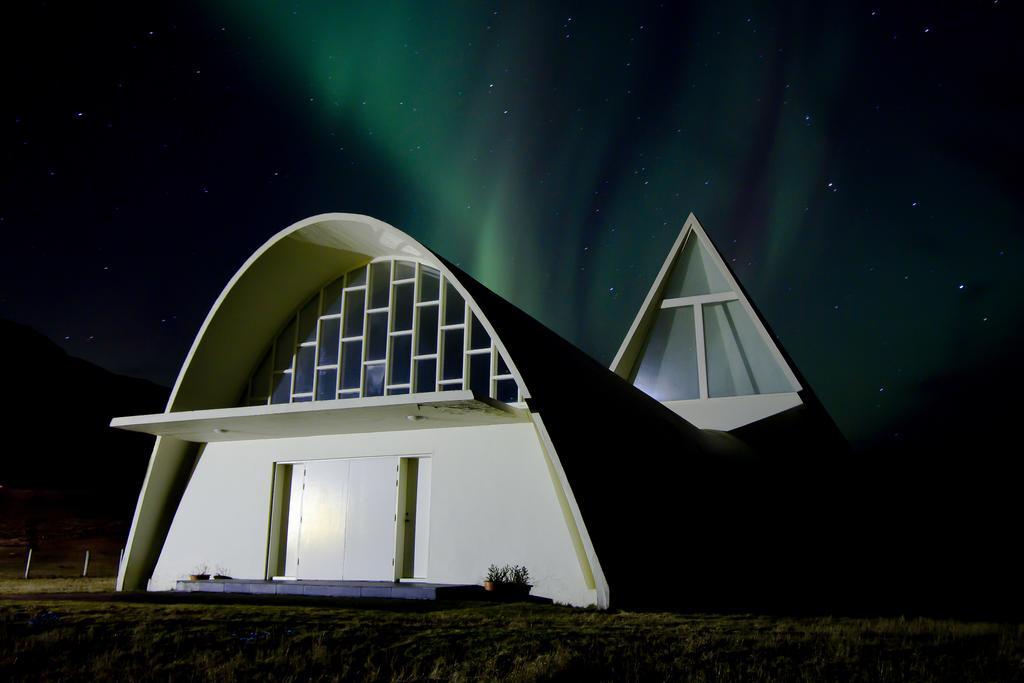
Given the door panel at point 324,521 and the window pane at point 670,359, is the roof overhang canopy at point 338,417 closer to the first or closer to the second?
the door panel at point 324,521

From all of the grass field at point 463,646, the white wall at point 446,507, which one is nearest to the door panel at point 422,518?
the white wall at point 446,507

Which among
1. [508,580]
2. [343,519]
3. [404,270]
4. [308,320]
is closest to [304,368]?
[308,320]

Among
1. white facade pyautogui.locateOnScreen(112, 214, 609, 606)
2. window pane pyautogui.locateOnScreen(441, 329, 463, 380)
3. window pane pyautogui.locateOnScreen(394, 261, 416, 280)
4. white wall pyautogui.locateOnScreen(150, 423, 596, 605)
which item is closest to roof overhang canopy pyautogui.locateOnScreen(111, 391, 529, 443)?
white facade pyautogui.locateOnScreen(112, 214, 609, 606)

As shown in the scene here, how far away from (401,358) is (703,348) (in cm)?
708

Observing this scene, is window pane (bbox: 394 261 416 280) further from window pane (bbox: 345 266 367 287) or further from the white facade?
window pane (bbox: 345 266 367 287)

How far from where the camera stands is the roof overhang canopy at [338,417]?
1184cm

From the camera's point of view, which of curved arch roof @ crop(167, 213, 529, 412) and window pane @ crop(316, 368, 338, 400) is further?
window pane @ crop(316, 368, 338, 400)

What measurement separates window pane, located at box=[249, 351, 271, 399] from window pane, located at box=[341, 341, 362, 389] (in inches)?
76.2

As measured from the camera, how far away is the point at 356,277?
1670cm

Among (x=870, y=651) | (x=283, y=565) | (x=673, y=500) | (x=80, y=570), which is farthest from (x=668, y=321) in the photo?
(x=80, y=570)

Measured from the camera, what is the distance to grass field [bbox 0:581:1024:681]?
6.93 m

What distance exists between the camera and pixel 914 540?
22.0m

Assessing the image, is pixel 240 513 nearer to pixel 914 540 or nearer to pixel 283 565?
pixel 283 565

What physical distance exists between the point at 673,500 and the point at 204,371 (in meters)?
9.37
